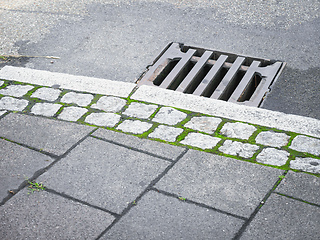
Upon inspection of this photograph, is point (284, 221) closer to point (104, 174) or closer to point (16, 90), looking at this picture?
point (104, 174)

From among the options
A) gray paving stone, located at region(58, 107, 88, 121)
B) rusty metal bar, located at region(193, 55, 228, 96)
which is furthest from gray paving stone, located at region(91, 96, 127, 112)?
rusty metal bar, located at region(193, 55, 228, 96)

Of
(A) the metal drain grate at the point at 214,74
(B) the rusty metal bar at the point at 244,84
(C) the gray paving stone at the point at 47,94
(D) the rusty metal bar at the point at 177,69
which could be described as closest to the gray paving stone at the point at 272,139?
(A) the metal drain grate at the point at 214,74

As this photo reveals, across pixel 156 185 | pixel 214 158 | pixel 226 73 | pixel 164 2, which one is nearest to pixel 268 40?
pixel 226 73

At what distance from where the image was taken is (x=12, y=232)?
2090mm

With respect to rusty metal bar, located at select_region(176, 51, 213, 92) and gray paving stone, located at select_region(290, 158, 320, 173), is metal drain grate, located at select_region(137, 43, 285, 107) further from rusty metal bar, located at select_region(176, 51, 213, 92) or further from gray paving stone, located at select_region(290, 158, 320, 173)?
gray paving stone, located at select_region(290, 158, 320, 173)

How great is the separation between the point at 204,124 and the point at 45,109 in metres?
1.28

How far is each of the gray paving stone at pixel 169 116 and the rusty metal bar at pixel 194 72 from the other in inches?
13.5

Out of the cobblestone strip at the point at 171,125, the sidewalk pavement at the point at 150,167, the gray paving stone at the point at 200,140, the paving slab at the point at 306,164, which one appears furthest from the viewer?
the gray paving stone at the point at 200,140

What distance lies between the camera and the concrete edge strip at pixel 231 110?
2.75 m

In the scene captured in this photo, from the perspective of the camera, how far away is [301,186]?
7.45 ft

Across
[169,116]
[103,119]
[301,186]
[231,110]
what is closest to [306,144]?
[301,186]

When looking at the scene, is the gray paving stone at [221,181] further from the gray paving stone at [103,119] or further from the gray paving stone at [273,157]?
the gray paving stone at [103,119]

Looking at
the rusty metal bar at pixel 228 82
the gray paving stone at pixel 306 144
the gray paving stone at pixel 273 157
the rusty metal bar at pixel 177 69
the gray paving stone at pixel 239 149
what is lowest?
the gray paving stone at pixel 306 144

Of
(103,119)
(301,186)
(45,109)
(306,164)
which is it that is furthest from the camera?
(45,109)
